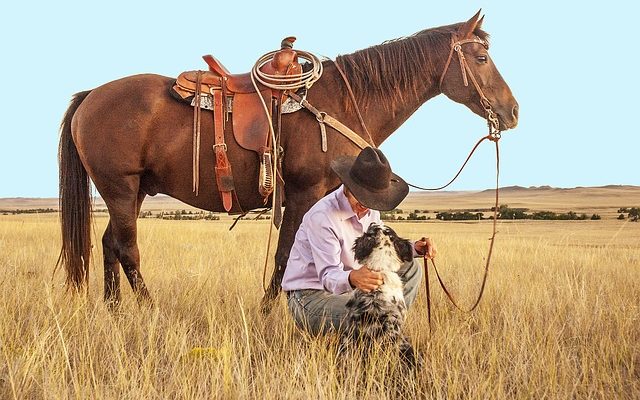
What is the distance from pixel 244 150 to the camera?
16.0ft

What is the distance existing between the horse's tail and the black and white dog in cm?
336

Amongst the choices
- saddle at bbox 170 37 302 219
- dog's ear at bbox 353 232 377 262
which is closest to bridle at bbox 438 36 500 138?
saddle at bbox 170 37 302 219


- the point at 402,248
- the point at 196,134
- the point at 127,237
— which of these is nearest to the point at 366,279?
the point at 402,248

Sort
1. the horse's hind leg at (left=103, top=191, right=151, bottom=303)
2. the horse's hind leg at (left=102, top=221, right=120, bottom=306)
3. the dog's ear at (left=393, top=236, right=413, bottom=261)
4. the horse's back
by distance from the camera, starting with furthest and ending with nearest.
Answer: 1. the horse's hind leg at (left=102, top=221, right=120, bottom=306)
2. the horse's hind leg at (left=103, top=191, right=151, bottom=303)
3. the horse's back
4. the dog's ear at (left=393, top=236, right=413, bottom=261)

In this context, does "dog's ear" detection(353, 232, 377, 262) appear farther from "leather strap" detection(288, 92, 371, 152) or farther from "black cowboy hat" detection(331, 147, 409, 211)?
"leather strap" detection(288, 92, 371, 152)

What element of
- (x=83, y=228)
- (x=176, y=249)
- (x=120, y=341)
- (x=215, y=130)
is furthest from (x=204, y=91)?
(x=176, y=249)

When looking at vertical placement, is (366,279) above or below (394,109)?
below

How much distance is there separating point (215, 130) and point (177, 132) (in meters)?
0.36

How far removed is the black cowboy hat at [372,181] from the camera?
3.22m

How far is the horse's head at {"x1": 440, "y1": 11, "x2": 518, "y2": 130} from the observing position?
517cm

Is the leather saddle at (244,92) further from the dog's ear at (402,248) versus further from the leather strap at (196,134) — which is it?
the dog's ear at (402,248)

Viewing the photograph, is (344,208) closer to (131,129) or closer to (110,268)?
(131,129)

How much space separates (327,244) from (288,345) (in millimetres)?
856

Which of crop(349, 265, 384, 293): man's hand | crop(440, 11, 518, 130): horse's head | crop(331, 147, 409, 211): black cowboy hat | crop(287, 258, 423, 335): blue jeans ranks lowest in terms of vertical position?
crop(287, 258, 423, 335): blue jeans
